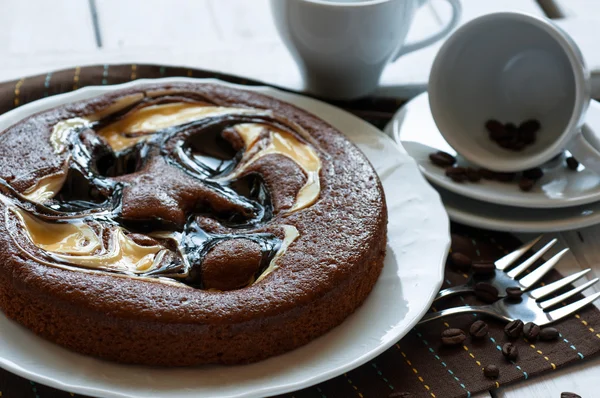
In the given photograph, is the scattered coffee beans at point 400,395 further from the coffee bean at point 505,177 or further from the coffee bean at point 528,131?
the coffee bean at point 528,131

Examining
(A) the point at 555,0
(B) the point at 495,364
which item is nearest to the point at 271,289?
(B) the point at 495,364

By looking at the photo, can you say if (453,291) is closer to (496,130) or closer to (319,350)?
(319,350)

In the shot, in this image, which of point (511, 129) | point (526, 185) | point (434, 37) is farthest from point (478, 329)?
point (434, 37)

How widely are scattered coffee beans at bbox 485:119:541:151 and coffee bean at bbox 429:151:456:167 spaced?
16 centimetres

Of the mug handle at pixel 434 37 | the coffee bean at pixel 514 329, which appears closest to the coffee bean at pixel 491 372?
the coffee bean at pixel 514 329

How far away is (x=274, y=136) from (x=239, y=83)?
447mm

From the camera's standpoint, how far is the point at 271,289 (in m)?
1.53

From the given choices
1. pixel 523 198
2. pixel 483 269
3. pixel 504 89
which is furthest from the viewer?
pixel 504 89

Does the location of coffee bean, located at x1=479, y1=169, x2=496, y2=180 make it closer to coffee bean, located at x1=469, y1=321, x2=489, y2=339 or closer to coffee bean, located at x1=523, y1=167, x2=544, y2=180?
coffee bean, located at x1=523, y1=167, x2=544, y2=180

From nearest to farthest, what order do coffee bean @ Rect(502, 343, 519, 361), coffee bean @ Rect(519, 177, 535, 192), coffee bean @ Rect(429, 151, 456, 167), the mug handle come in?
coffee bean @ Rect(502, 343, 519, 361) < coffee bean @ Rect(519, 177, 535, 192) < coffee bean @ Rect(429, 151, 456, 167) < the mug handle

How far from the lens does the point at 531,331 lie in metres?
1.71

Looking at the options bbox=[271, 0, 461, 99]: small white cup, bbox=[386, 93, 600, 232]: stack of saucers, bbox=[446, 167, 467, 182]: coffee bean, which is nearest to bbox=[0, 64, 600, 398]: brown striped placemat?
bbox=[386, 93, 600, 232]: stack of saucers

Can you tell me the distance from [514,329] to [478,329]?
0.08 m

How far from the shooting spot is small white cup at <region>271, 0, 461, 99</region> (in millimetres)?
2182
